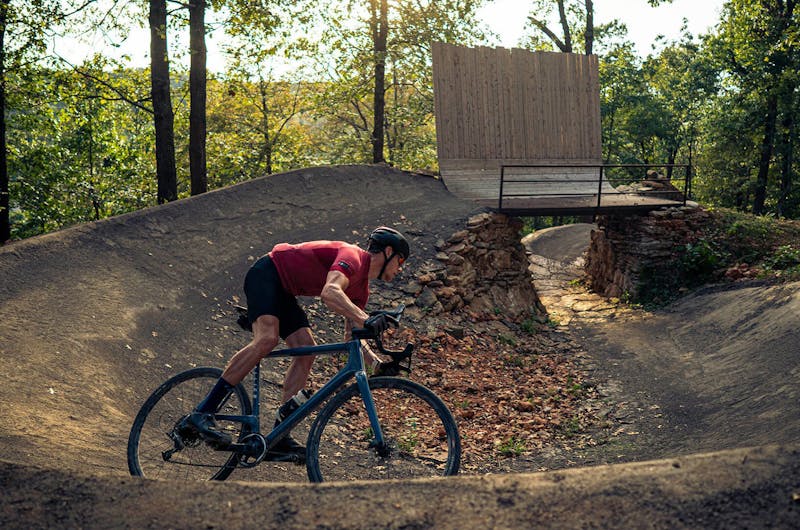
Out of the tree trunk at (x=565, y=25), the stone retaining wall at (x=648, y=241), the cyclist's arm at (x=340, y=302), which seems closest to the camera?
the cyclist's arm at (x=340, y=302)

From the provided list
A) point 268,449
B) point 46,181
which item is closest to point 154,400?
point 268,449

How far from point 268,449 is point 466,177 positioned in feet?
50.9

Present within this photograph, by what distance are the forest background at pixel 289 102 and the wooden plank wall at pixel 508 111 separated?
488 cm

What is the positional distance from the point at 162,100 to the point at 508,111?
10.1 meters

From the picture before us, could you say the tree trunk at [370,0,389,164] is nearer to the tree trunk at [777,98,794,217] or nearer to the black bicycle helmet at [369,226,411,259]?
the tree trunk at [777,98,794,217]

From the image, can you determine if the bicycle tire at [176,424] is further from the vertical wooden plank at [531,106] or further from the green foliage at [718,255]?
the vertical wooden plank at [531,106]

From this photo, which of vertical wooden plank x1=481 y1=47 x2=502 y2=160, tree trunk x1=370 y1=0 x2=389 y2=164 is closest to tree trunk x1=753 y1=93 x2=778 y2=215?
vertical wooden plank x1=481 y1=47 x2=502 y2=160

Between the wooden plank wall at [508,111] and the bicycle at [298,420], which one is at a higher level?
the wooden plank wall at [508,111]

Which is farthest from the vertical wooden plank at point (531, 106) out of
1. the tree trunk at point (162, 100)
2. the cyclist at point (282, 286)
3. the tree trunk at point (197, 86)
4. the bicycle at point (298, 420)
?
the cyclist at point (282, 286)

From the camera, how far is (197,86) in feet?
57.5

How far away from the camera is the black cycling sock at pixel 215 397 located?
15.7ft

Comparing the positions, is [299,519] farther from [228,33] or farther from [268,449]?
[228,33]

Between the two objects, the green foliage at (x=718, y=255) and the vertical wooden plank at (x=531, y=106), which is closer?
the green foliage at (x=718, y=255)

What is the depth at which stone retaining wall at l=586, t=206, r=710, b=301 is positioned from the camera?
17.3m
